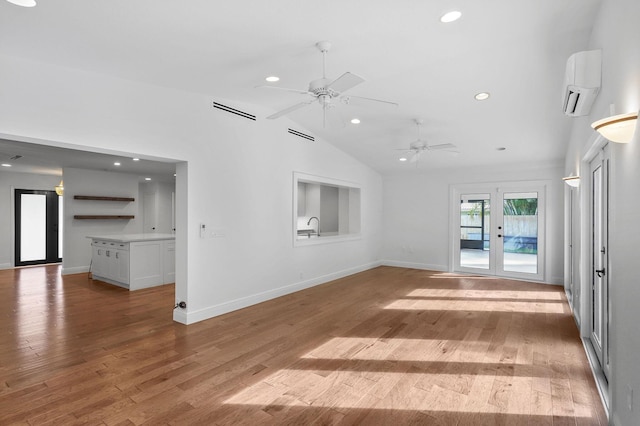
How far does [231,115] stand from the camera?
193 inches

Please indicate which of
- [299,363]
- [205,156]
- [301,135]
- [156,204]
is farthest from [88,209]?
[299,363]

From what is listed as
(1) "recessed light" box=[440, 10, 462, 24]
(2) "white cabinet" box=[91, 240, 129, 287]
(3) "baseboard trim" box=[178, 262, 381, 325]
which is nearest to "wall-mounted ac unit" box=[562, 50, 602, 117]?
(1) "recessed light" box=[440, 10, 462, 24]

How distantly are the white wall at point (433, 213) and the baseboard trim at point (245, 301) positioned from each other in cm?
218

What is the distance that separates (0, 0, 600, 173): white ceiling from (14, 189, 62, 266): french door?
8038mm

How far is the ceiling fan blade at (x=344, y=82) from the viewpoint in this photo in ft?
9.00

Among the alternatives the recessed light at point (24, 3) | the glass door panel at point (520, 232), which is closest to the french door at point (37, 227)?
the recessed light at point (24, 3)

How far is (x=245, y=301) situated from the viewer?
5109 mm

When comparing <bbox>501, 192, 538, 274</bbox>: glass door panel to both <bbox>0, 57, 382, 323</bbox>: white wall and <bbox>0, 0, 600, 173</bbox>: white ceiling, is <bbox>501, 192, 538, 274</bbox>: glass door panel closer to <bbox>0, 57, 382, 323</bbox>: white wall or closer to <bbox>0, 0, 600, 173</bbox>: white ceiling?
<bbox>0, 0, 600, 173</bbox>: white ceiling

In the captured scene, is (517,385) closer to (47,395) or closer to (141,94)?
(47,395)

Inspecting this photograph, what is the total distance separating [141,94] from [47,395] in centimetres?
311

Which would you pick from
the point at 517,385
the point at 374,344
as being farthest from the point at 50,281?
the point at 517,385

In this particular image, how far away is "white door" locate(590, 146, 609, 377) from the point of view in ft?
9.40

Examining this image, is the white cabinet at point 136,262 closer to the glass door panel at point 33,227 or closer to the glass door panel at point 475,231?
the glass door panel at point 33,227

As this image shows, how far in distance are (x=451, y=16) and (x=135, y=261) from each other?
6.26 metres
